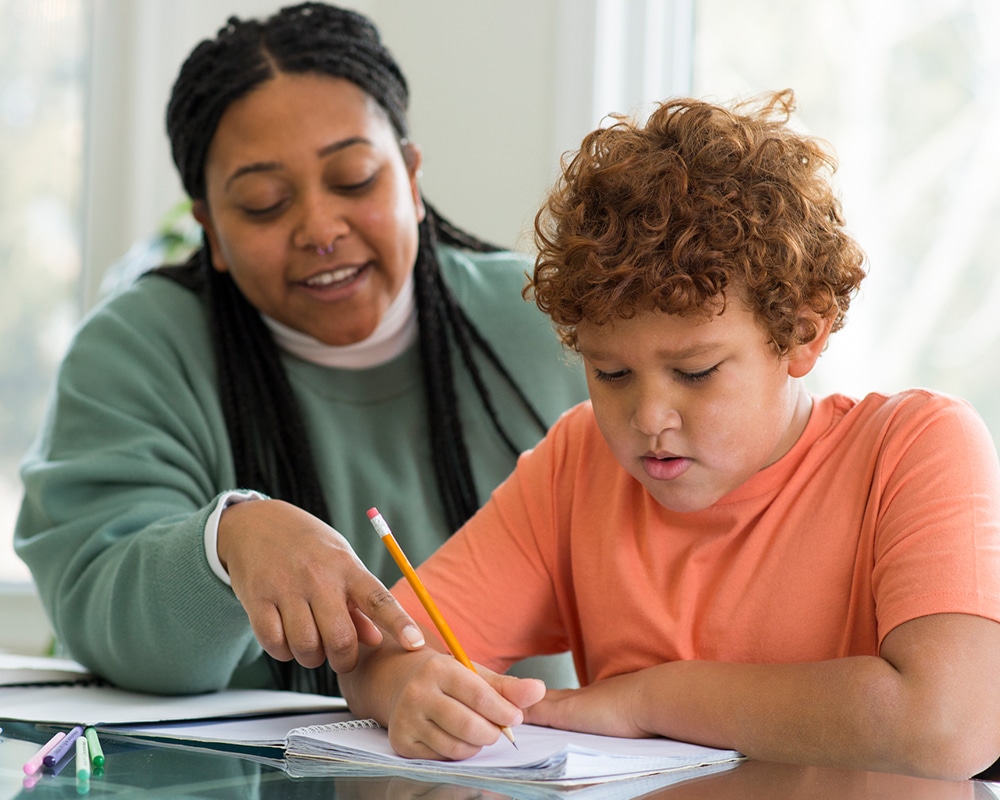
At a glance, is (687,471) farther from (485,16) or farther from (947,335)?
(485,16)

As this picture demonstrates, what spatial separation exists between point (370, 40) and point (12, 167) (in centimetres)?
131

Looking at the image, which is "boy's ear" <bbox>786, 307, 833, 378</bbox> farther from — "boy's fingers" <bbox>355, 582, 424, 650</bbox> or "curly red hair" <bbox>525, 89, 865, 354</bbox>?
"boy's fingers" <bbox>355, 582, 424, 650</bbox>

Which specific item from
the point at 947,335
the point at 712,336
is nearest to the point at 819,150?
the point at 712,336

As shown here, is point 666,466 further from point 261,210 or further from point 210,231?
point 210,231

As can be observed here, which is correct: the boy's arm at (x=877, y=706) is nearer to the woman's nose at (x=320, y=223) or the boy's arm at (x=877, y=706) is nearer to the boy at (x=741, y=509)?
the boy at (x=741, y=509)

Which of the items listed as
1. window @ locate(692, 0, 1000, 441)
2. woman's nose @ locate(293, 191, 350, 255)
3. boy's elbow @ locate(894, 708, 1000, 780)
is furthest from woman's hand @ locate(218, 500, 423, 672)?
window @ locate(692, 0, 1000, 441)

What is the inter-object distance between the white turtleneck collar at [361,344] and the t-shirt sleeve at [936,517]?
76cm

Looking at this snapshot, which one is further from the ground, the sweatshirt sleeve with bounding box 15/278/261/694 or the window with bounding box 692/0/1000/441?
the window with bounding box 692/0/1000/441

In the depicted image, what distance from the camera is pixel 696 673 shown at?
0.89 metres

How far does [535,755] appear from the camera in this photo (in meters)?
0.77

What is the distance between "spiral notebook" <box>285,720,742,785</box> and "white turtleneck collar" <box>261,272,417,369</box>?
70 centimetres

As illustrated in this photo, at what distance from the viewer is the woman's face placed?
1.39 meters

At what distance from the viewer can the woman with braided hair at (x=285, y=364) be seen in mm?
1253

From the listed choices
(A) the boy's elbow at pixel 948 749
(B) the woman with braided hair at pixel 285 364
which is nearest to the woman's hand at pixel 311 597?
(B) the woman with braided hair at pixel 285 364
